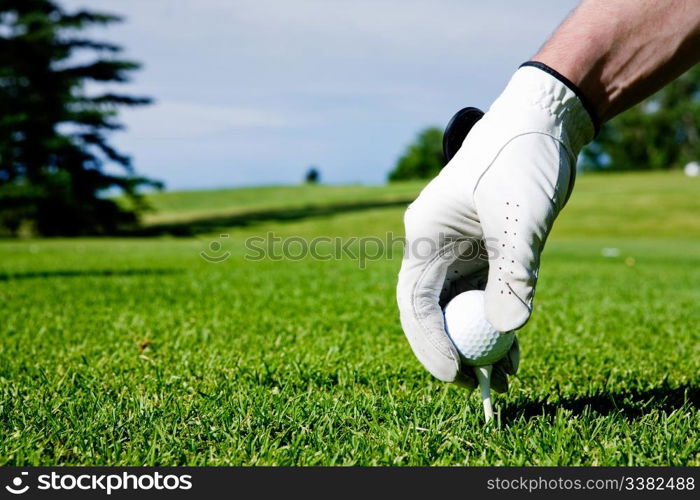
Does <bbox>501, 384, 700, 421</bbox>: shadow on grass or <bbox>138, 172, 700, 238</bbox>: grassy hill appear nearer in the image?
<bbox>501, 384, 700, 421</bbox>: shadow on grass

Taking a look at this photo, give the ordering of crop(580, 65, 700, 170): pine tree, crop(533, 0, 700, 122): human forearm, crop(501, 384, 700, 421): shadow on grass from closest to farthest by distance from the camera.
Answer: crop(533, 0, 700, 122): human forearm, crop(501, 384, 700, 421): shadow on grass, crop(580, 65, 700, 170): pine tree

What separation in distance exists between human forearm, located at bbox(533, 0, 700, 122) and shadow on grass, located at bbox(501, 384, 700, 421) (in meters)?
1.15

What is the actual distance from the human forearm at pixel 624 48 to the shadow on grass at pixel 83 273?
7.06 meters

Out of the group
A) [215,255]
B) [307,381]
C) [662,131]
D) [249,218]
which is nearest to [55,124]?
[249,218]

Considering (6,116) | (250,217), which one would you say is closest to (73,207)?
(6,116)

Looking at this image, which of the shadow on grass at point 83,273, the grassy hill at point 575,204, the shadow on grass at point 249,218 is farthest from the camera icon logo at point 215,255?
the grassy hill at point 575,204

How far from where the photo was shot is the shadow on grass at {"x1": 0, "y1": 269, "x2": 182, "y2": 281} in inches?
307

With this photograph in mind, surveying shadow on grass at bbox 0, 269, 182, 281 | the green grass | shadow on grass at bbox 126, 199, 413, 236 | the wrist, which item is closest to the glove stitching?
the green grass

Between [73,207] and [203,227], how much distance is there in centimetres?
664

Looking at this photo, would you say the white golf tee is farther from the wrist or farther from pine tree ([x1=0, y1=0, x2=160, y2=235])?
pine tree ([x1=0, y1=0, x2=160, y2=235])

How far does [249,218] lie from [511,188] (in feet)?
122

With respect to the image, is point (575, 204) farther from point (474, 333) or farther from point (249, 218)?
point (474, 333)

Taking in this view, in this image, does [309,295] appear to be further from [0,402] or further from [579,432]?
[579,432]
